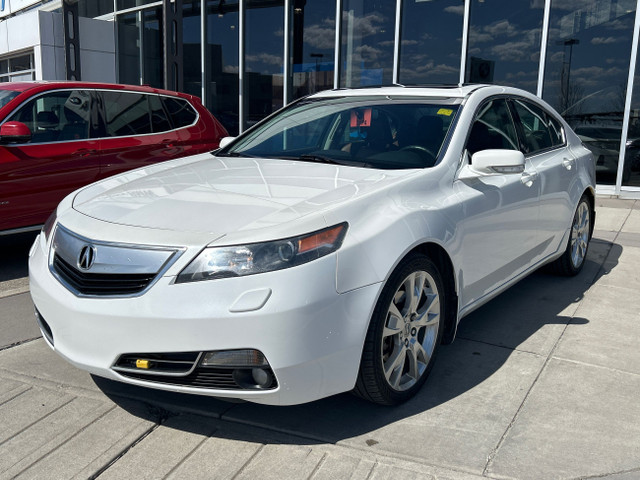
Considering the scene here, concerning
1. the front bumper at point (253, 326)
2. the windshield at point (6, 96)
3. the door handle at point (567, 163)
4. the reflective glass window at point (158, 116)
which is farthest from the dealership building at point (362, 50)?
the front bumper at point (253, 326)

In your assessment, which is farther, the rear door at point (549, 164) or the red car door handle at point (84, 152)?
the red car door handle at point (84, 152)

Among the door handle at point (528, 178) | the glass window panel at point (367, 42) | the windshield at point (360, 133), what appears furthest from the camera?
the glass window panel at point (367, 42)

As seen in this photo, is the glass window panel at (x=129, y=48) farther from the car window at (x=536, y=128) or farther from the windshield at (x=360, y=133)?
the car window at (x=536, y=128)

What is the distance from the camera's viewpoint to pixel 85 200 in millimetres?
3293

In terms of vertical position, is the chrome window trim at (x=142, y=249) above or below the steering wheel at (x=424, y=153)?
below

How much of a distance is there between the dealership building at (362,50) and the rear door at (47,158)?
6.99 metres

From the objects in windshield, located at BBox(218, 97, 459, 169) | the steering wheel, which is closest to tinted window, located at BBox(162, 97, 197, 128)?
windshield, located at BBox(218, 97, 459, 169)

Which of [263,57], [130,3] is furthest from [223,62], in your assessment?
[130,3]

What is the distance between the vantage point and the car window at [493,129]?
3.79m

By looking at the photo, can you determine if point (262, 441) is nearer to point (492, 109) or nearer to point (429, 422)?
point (429, 422)

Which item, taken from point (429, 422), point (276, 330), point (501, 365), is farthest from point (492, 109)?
point (276, 330)

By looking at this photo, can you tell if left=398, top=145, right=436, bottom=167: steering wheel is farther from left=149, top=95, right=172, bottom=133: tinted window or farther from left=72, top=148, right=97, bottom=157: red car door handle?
left=149, top=95, right=172, bottom=133: tinted window

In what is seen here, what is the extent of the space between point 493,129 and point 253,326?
7.64 feet

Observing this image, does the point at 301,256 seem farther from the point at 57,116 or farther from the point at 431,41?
the point at 431,41
